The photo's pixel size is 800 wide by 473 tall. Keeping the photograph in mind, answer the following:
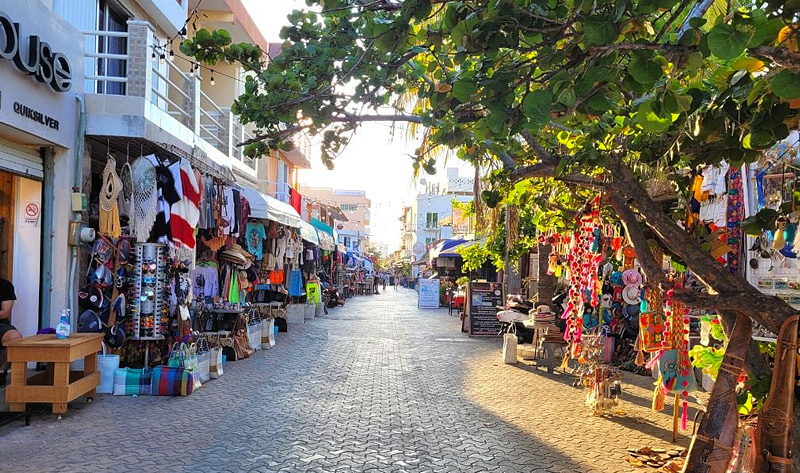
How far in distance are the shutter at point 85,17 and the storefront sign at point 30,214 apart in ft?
8.13

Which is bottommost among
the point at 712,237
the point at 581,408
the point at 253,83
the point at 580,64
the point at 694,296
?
the point at 581,408

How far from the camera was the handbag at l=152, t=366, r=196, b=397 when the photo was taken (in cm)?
839

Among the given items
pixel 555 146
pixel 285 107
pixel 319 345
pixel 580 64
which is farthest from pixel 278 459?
pixel 319 345

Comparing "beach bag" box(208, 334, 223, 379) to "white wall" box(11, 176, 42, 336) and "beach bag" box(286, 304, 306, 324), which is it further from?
"beach bag" box(286, 304, 306, 324)

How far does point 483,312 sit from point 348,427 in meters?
10.3

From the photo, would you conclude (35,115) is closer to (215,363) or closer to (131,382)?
(131,382)

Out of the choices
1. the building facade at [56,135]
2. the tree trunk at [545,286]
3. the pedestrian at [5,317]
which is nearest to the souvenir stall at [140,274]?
the building facade at [56,135]

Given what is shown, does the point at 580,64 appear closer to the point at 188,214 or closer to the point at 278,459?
the point at 278,459

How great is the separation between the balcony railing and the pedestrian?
3283 millimetres

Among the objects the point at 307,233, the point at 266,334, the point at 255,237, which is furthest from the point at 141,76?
the point at 307,233

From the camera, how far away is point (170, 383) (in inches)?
330

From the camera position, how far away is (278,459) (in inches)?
227

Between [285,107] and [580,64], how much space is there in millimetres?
3086

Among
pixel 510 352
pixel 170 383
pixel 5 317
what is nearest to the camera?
pixel 5 317
